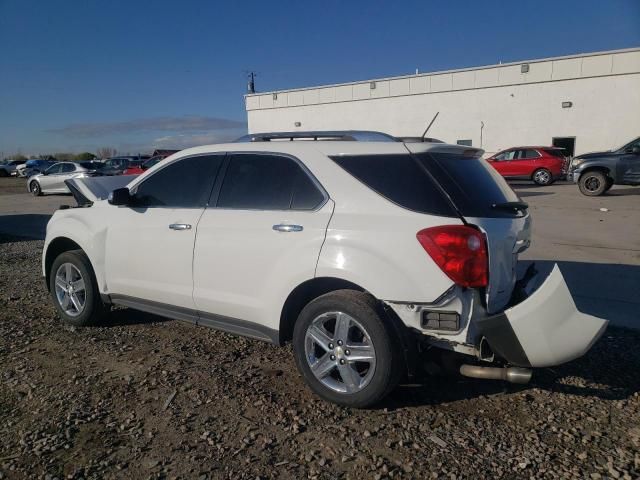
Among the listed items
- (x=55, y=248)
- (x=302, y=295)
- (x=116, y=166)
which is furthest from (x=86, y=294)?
(x=116, y=166)

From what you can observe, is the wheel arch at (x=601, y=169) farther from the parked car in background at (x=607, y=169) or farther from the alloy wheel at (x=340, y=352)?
the alloy wheel at (x=340, y=352)

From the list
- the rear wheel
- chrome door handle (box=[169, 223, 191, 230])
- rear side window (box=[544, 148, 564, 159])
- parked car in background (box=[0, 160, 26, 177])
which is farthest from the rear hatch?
parked car in background (box=[0, 160, 26, 177])

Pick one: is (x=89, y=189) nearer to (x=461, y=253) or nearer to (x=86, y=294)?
(x=86, y=294)

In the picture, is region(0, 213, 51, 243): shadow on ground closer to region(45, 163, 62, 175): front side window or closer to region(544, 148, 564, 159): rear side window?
region(45, 163, 62, 175): front side window

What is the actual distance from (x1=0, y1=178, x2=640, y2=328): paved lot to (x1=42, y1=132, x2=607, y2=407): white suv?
171 centimetres

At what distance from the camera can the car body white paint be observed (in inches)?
118

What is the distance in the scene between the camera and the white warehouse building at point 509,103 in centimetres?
2709

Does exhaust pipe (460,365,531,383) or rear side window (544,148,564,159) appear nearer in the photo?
exhaust pipe (460,365,531,383)

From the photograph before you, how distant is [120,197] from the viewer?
4.38m

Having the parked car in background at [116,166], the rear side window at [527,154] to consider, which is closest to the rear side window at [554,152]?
the rear side window at [527,154]

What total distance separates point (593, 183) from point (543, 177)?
5836 mm

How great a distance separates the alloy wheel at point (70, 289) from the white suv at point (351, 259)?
2.50ft

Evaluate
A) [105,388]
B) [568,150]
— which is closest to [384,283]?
[105,388]

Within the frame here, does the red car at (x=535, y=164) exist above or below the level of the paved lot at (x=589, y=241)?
above
